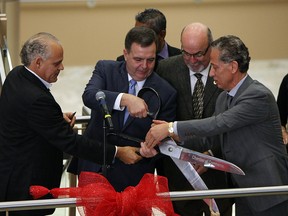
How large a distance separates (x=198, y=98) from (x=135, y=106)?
68 cm

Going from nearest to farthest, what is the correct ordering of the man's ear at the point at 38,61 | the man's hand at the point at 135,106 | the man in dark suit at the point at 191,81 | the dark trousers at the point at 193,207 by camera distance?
the man's hand at the point at 135,106 < the man's ear at the point at 38,61 < the man in dark suit at the point at 191,81 < the dark trousers at the point at 193,207

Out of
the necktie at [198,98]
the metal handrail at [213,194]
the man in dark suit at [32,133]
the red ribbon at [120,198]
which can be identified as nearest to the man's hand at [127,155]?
the man in dark suit at [32,133]

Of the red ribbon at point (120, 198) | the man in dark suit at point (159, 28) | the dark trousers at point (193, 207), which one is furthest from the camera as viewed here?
the man in dark suit at point (159, 28)

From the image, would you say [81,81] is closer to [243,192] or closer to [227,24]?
[227,24]

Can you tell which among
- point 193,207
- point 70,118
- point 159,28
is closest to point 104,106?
point 70,118

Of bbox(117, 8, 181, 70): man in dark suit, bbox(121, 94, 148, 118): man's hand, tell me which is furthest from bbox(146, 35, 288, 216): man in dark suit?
bbox(117, 8, 181, 70): man in dark suit

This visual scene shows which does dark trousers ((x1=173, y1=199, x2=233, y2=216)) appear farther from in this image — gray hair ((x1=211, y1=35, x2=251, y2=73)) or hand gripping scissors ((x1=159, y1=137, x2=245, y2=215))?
gray hair ((x1=211, y1=35, x2=251, y2=73))

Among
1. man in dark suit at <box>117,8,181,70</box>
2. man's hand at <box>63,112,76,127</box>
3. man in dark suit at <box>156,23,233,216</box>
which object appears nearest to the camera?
man in dark suit at <box>156,23,233,216</box>

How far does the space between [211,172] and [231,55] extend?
105cm

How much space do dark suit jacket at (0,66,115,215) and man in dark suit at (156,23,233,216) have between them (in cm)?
66

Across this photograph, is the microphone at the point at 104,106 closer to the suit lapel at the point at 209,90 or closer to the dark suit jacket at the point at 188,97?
the dark suit jacket at the point at 188,97

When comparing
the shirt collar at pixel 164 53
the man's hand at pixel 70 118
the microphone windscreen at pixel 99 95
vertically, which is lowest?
the man's hand at pixel 70 118

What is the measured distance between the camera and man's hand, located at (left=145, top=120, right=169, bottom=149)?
5.54 m

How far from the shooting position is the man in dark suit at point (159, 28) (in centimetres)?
677
